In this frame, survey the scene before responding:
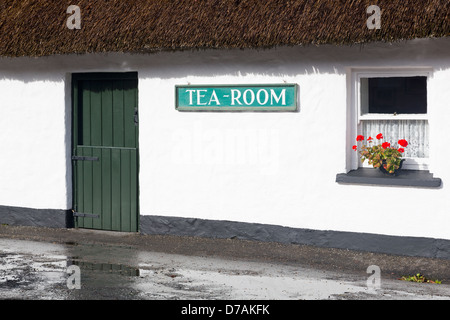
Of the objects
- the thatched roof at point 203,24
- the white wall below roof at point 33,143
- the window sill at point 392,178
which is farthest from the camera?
the white wall below roof at point 33,143

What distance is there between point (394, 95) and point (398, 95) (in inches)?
2.2

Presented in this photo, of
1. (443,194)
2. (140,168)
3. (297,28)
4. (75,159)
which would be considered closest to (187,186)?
(140,168)

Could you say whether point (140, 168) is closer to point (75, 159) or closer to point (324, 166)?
point (75, 159)

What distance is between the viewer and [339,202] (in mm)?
10047

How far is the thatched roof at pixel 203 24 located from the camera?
30.3 feet

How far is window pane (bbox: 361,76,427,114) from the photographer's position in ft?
32.8

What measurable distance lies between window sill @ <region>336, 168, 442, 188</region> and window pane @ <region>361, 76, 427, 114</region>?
2.51 ft

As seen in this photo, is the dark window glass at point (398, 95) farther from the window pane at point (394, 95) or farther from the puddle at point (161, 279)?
the puddle at point (161, 279)

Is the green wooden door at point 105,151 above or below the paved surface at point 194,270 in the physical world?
above

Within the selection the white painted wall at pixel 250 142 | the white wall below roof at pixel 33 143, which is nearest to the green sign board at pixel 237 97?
the white painted wall at pixel 250 142

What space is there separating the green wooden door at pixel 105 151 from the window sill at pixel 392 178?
3122 mm

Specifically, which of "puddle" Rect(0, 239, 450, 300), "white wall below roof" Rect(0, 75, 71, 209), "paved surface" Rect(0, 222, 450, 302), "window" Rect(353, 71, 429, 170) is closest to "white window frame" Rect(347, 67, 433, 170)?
"window" Rect(353, 71, 429, 170)

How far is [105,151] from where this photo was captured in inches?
459

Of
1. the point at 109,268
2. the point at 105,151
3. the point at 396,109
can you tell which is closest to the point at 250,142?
the point at 396,109
